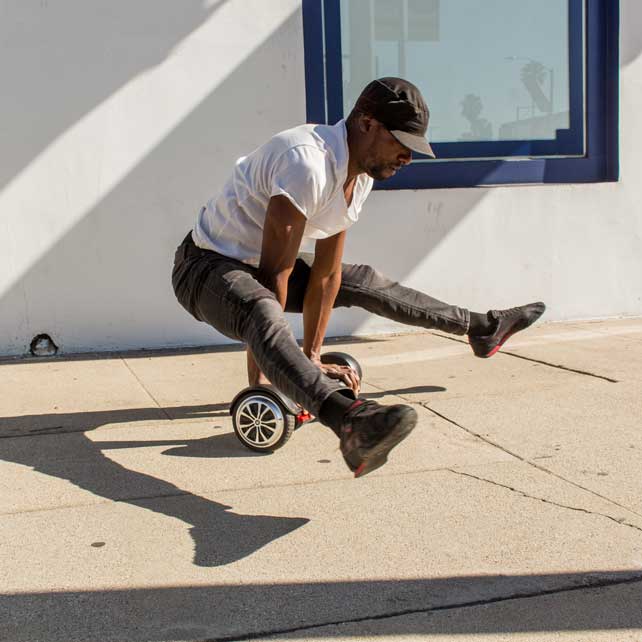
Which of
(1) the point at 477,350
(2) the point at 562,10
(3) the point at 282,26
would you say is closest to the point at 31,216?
(3) the point at 282,26

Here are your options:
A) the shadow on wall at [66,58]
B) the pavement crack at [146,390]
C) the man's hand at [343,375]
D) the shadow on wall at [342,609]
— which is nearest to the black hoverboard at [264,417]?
the man's hand at [343,375]

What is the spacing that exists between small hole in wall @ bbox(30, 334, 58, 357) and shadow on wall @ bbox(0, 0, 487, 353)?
35 millimetres

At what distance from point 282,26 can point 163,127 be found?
38.5 inches

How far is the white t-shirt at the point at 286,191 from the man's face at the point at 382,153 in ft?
0.30

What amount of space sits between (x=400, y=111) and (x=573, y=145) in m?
3.54

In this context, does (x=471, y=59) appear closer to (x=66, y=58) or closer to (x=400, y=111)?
(x=66, y=58)

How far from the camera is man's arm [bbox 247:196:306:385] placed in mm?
3199

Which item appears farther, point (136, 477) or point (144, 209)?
point (144, 209)

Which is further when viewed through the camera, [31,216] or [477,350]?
[31,216]

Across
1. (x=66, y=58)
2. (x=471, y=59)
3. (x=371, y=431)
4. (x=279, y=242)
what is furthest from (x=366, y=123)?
(x=471, y=59)

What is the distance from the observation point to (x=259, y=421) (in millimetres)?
3457

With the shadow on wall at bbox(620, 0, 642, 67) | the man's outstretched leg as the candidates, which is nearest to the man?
the man's outstretched leg

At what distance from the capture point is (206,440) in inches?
146

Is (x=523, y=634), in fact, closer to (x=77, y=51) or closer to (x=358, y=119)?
(x=358, y=119)
